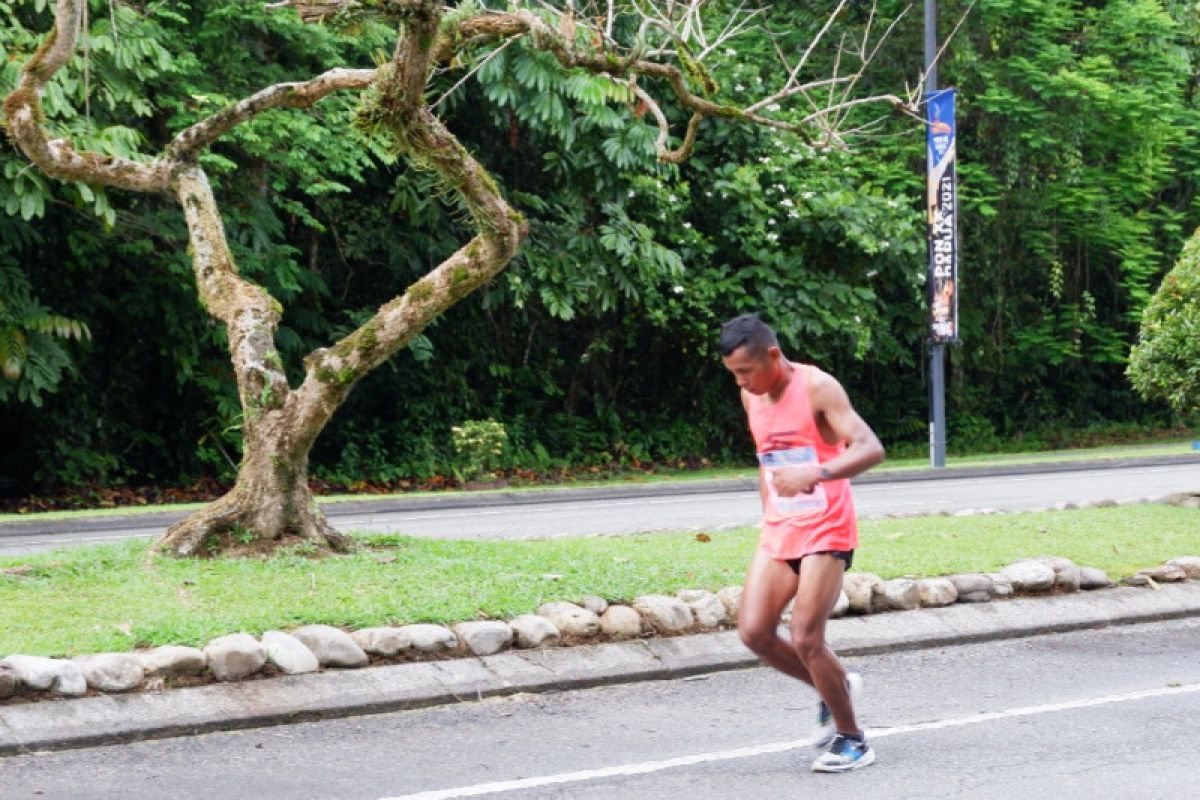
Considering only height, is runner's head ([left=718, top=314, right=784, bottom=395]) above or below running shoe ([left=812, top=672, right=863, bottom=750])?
above

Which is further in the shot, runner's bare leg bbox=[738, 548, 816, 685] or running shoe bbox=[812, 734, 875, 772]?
runner's bare leg bbox=[738, 548, 816, 685]

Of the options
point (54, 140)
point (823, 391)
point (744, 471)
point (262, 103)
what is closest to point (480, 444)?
point (744, 471)

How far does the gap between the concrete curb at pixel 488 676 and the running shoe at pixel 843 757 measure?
176 centimetres

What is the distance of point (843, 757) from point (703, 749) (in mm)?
641

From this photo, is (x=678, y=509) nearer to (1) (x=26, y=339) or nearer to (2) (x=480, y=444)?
(2) (x=480, y=444)

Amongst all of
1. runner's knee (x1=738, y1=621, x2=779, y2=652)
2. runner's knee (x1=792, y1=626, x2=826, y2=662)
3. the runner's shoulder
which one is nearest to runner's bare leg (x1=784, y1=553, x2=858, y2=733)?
runner's knee (x1=792, y1=626, x2=826, y2=662)

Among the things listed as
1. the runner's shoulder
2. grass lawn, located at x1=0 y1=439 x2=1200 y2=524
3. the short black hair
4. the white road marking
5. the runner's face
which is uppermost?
the short black hair

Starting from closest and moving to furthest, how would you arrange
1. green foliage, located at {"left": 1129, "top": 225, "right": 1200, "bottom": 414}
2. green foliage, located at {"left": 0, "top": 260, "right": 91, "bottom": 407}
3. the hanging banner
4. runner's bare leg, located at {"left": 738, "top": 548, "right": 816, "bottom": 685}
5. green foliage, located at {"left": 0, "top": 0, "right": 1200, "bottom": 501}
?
runner's bare leg, located at {"left": 738, "top": 548, "right": 816, "bottom": 685} → green foliage, located at {"left": 1129, "top": 225, "right": 1200, "bottom": 414} → green foliage, located at {"left": 0, "top": 260, "right": 91, "bottom": 407} → green foliage, located at {"left": 0, "top": 0, "right": 1200, "bottom": 501} → the hanging banner

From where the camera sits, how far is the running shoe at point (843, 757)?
5809 mm

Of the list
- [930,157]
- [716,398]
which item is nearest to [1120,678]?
[930,157]

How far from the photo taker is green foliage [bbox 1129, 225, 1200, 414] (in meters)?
13.7

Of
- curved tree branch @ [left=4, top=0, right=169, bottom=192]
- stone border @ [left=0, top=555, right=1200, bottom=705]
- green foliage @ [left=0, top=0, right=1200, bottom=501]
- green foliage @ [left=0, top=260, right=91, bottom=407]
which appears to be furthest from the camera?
green foliage @ [left=0, top=0, right=1200, bottom=501]

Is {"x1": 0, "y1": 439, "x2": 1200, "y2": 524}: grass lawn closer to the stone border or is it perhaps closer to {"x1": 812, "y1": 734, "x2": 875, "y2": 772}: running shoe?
the stone border

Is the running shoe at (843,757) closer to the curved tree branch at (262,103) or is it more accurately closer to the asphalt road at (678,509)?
the curved tree branch at (262,103)
